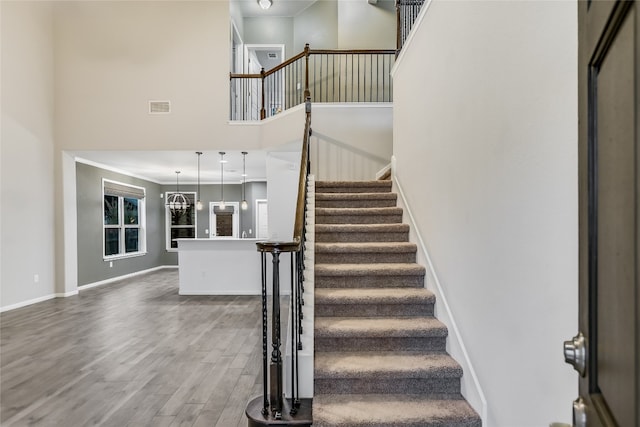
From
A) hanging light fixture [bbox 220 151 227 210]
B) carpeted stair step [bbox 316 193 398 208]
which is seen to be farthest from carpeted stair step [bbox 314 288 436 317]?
hanging light fixture [bbox 220 151 227 210]

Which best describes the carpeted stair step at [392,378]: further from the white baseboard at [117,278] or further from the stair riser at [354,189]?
the white baseboard at [117,278]

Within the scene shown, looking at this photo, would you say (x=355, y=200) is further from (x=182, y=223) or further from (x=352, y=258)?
(x=182, y=223)

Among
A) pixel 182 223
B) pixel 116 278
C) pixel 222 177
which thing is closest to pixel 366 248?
pixel 116 278

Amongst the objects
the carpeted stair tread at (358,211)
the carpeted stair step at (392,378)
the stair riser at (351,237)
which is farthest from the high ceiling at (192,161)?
the carpeted stair step at (392,378)

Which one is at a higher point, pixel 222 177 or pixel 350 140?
pixel 350 140

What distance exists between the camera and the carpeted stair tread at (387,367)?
2.39 meters

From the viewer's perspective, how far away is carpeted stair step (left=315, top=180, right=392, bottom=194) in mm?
4832

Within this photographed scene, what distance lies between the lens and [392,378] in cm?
241

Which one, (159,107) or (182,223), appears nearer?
(159,107)

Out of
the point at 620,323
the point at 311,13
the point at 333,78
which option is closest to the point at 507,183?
the point at 620,323

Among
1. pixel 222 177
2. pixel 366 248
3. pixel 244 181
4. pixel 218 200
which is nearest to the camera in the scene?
pixel 366 248

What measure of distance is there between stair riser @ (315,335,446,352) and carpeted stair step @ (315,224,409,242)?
1.32m

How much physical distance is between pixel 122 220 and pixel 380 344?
942 cm

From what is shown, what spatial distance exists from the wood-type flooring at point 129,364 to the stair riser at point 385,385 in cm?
65
